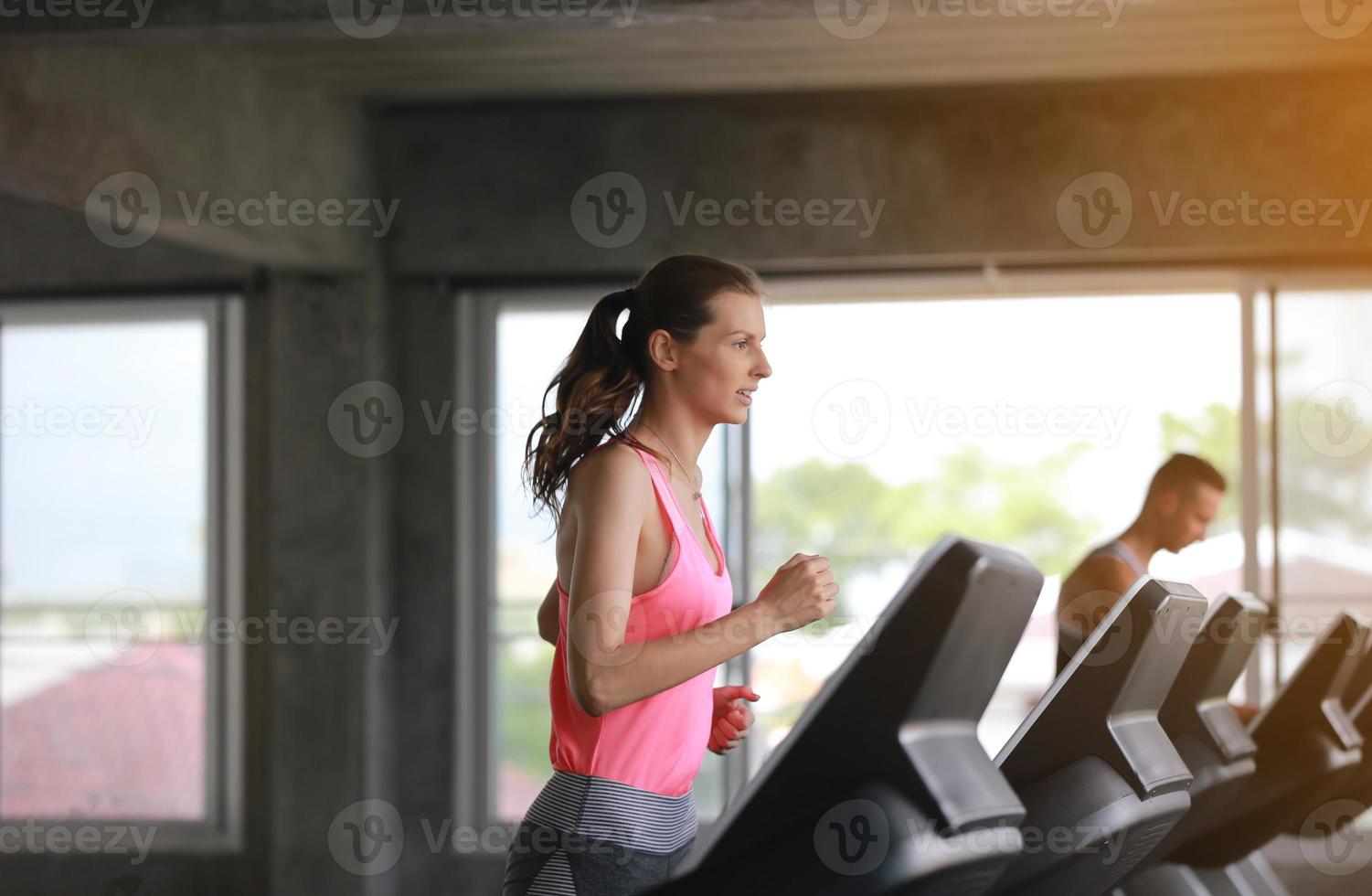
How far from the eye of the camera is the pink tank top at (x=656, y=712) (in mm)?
1375

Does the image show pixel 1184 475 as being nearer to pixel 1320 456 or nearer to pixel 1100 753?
pixel 1320 456

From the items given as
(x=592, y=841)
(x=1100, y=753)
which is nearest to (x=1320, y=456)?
(x=1100, y=753)

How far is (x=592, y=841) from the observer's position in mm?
1331

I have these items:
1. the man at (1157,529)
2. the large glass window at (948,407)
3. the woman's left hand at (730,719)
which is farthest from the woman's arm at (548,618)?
the large glass window at (948,407)

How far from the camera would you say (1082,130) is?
15.7 feet

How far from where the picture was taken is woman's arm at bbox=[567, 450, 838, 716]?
1314 mm

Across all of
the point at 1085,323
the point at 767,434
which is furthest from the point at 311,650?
the point at 1085,323

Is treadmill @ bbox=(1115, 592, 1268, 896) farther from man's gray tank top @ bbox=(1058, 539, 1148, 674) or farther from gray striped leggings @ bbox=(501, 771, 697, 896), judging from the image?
gray striped leggings @ bbox=(501, 771, 697, 896)

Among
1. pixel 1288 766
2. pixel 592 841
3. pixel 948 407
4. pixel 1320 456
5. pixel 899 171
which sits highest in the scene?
pixel 899 171

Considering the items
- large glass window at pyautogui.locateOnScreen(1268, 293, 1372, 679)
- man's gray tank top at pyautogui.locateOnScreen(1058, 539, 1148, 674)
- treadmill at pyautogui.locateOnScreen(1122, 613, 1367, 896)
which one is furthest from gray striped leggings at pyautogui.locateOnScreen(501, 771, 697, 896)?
large glass window at pyautogui.locateOnScreen(1268, 293, 1372, 679)

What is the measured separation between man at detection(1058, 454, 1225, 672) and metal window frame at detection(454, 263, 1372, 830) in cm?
163

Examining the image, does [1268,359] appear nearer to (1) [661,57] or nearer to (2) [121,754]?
(1) [661,57]

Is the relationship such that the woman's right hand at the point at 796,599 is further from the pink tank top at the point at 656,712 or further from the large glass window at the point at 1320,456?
the large glass window at the point at 1320,456

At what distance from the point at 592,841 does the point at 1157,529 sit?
7.66ft
